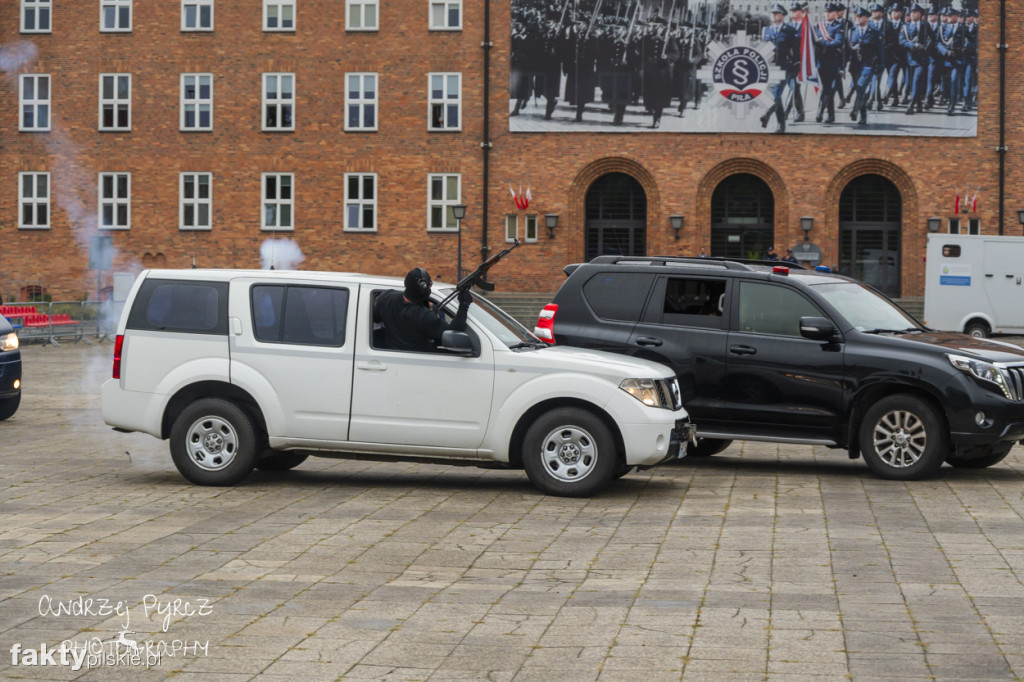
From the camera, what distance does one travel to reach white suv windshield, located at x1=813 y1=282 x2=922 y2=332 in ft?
41.3

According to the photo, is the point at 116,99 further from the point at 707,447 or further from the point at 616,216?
the point at 707,447

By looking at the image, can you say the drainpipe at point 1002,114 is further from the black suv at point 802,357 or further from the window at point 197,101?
the black suv at point 802,357

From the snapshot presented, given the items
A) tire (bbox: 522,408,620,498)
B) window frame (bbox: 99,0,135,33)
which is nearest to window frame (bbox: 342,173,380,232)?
window frame (bbox: 99,0,135,33)

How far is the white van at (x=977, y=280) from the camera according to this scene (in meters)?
34.2

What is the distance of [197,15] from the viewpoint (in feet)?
152

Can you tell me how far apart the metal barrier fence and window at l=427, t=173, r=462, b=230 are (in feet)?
39.0

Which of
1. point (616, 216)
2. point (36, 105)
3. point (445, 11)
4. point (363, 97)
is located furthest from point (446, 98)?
point (36, 105)

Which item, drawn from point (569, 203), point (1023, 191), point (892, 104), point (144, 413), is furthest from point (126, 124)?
point (144, 413)

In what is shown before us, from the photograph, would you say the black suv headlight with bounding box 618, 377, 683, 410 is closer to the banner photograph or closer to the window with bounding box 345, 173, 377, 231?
the banner photograph

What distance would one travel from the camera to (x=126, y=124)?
46781 mm

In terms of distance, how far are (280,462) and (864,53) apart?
36983mm

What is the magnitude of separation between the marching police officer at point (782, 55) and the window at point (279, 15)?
15.9 meters

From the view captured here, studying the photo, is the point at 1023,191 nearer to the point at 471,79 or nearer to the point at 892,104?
the point at 892,104

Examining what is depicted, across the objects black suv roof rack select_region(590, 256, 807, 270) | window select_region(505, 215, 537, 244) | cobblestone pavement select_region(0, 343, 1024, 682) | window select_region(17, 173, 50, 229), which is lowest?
cobblestone pavement select_region(0, 343, 1024, 682)
